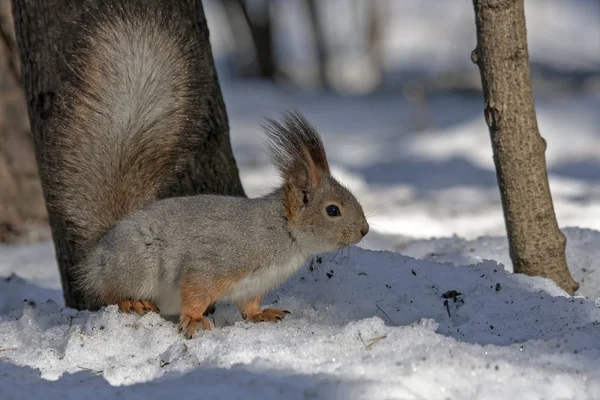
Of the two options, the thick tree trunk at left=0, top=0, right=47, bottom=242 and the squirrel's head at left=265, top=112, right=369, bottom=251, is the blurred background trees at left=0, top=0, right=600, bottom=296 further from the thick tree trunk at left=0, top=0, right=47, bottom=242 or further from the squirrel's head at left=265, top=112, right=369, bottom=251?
the squirrel's head at left=265, top=112, right=369, bottom=251

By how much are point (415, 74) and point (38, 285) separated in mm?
13576

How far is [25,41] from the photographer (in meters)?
3.88

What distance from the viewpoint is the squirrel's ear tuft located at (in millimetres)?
3322

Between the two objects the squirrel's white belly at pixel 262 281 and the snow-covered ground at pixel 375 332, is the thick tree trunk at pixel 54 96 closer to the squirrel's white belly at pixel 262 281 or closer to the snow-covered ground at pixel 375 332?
the snow-covered ground at pixel 375 332

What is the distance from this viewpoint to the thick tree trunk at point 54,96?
3.75 meters

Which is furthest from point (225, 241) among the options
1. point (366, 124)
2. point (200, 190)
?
point (366, 124)

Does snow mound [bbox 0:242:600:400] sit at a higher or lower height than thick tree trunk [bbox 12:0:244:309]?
lower

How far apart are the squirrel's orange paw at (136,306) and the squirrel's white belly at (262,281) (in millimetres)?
289

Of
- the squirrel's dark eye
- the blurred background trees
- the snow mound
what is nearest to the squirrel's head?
the squirrel's dark eye

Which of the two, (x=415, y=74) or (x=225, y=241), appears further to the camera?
(x=415, y=74)

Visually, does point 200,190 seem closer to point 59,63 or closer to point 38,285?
point 59,63

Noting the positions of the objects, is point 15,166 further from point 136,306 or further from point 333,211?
point 333,211

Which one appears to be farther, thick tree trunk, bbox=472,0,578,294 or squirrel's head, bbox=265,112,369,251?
thick tree trunk, bbox=472,0,578,294

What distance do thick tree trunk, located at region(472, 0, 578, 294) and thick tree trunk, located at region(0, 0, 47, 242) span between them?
3259 mm
